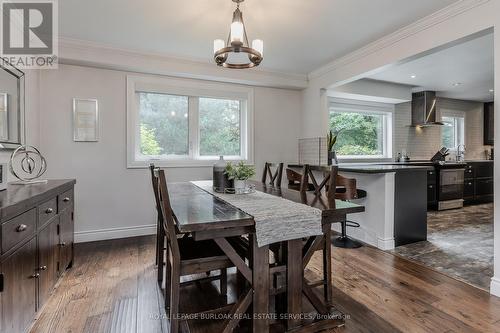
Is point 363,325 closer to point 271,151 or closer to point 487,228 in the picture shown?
point 271,151

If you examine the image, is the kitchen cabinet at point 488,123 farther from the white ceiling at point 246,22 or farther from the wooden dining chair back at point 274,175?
the wooden dining chair back at point 274,175

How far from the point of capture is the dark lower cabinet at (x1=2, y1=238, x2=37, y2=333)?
1.34 meters

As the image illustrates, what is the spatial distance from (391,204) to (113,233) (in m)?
3.53

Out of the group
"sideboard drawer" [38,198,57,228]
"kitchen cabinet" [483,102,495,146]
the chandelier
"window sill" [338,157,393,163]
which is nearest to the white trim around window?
"sideboard drawer" [38,198,57,228]

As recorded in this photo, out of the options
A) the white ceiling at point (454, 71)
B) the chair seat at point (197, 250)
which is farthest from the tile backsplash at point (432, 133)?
the chair seat at point (197, 250)

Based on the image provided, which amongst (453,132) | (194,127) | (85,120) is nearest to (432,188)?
(453,132)

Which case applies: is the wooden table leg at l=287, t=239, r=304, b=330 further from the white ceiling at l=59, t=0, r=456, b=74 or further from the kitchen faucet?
the kitchen faucet

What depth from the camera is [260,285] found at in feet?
5.36

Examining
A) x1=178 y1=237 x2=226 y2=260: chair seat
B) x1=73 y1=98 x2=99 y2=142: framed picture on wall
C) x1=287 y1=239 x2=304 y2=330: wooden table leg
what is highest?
x1=73 y1=98 x2=99 y2=142: framed picture on wall

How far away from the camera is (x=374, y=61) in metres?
3.25

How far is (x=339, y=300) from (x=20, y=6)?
372cm

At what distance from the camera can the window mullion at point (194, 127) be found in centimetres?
403

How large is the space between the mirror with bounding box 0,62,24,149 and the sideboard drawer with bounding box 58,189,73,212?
60 centimetres

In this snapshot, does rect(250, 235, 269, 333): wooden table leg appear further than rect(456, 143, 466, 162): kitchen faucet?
No
